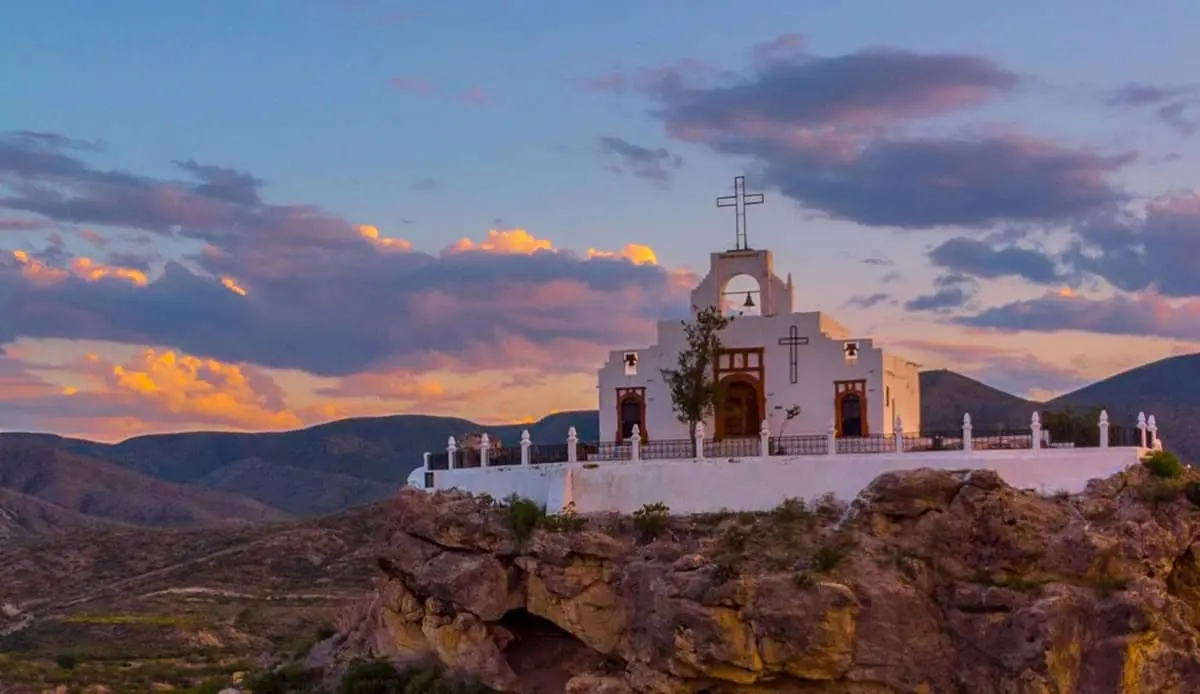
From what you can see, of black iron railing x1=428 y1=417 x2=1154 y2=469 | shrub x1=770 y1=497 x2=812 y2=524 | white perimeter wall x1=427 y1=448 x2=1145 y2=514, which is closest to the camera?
shrub x1=770 y1=497 x2=812 y2=524

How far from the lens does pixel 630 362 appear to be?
44.6 meters

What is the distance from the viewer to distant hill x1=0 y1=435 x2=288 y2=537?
15212 cm

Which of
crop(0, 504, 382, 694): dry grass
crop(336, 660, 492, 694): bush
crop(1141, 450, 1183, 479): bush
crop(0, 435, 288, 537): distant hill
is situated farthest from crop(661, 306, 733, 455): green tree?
crop(0, 435, 288, 537): distant hill

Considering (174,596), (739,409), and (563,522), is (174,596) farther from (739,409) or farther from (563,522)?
(563,522)

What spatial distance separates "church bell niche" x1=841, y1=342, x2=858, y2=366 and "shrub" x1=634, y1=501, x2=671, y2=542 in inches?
257

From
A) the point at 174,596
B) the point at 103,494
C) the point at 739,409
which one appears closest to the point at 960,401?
the point at 174,596

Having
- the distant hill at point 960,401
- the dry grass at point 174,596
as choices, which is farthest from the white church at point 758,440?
the distant hill at point 960,401

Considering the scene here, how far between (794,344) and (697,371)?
2772 millimetres

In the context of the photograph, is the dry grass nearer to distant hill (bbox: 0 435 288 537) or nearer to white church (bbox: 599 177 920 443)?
white church (bbox: 599 177 920 443)

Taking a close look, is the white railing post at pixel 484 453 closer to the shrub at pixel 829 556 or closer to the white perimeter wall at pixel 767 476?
the white perimeter wall at pixel 767 476

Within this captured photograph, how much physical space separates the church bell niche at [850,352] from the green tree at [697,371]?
9.56 ft

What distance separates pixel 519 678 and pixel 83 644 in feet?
136

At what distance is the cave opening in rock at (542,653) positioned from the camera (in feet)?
129

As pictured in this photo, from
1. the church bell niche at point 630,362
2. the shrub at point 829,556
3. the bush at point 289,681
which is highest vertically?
the church bell niche at point 630,362
